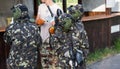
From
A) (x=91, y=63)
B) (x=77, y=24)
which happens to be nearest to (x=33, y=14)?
(x=91, y=63)

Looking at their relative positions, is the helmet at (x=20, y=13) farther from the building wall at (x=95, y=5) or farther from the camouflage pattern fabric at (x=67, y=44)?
the building wall at (x=95, y=5)

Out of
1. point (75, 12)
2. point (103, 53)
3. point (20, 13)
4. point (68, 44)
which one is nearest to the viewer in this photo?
point (20, 13)

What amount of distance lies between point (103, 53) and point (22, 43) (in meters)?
5.18

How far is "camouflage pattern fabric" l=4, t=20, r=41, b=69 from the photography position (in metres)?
5.34

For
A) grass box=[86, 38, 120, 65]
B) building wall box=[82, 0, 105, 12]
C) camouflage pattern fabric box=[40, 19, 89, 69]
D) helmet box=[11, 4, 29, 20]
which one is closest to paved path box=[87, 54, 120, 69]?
grass box=[86, 38, 120, 65]

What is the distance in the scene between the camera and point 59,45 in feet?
17.9

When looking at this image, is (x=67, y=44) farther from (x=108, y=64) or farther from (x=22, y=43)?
(x=108, y=64)

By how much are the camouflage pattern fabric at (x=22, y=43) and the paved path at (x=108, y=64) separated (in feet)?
11.8

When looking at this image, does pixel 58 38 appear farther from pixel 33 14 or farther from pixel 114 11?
pixel 114 11

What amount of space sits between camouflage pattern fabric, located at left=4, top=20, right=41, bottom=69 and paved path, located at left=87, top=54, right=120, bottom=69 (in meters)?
3.59

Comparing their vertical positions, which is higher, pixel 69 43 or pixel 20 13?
pixel 20 13

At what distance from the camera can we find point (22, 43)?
17.5 ft

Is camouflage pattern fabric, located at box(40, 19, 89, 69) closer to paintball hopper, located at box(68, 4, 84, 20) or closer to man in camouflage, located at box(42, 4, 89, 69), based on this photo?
man in camouflage, located at box(42, 4, 89, 69)

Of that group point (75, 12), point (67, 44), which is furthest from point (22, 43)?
point (75, 12)
